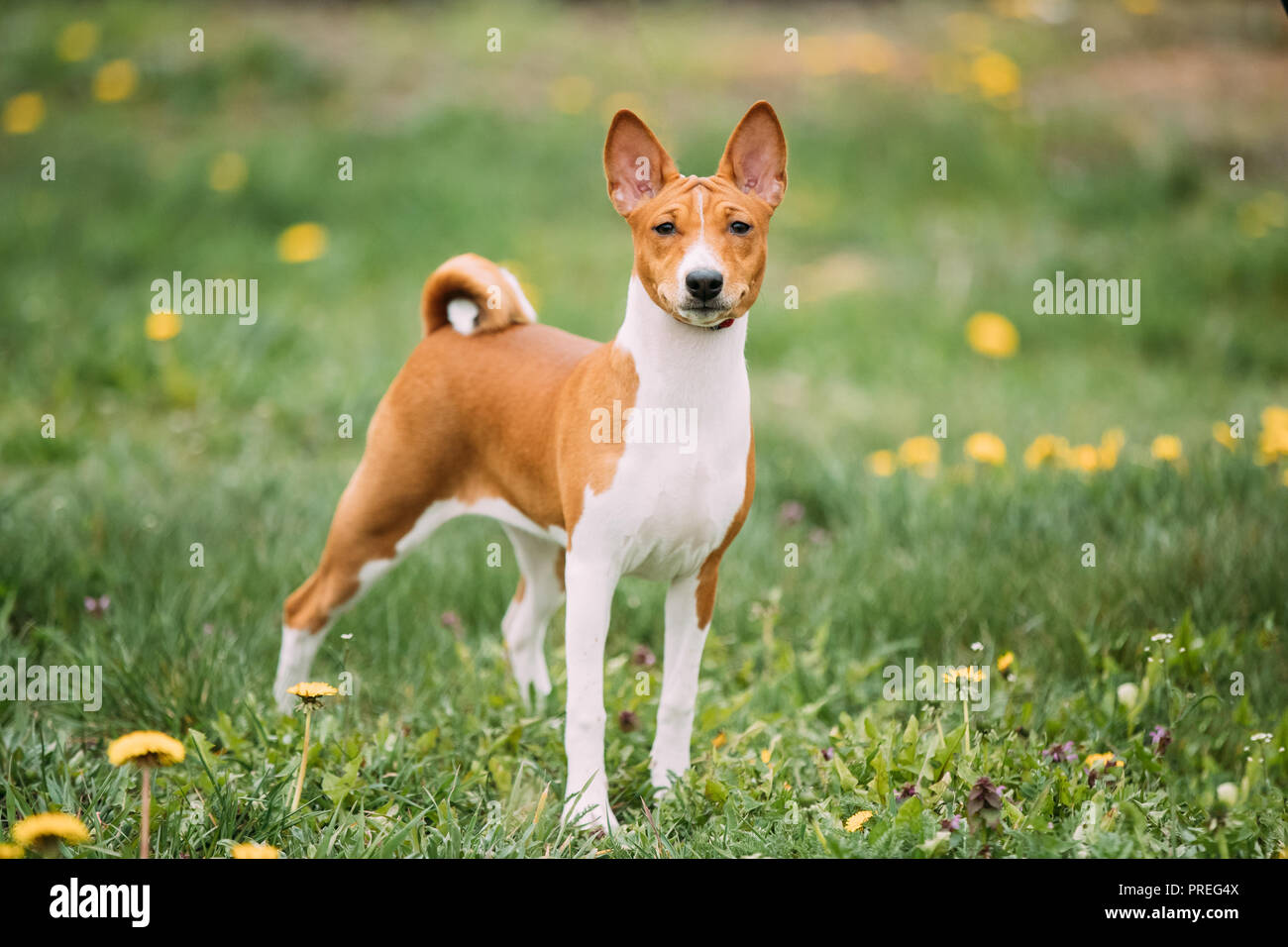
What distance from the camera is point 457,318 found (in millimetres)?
3936

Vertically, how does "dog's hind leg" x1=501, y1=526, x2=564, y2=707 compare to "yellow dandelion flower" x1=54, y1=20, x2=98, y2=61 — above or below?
below

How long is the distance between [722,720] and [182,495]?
281 cm

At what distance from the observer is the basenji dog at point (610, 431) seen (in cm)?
319

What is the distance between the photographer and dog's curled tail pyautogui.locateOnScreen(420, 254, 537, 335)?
3873mm

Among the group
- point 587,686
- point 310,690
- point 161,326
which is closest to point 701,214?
point 587,686

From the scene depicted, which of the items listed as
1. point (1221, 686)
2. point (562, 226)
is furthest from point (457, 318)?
point (562, 226)

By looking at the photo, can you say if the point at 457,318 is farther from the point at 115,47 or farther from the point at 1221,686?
the point at 115,47

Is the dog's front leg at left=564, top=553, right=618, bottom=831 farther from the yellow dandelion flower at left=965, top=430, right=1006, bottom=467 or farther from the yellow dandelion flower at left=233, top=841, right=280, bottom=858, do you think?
the yellow dandelion flower at left=965, top=430, right=1006, bottom=467

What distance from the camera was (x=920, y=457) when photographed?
18.9 feet

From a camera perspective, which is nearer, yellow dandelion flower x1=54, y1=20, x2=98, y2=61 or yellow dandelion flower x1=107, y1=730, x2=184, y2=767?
yellow dandelion flower x1=107, y1=730, x2=184, y2=767

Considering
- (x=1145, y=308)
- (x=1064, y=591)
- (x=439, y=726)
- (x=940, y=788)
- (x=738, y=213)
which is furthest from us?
(x=1145, y=308)

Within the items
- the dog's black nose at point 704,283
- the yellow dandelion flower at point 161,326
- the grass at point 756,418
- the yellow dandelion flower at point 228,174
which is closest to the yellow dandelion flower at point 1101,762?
the grass at point 756,418

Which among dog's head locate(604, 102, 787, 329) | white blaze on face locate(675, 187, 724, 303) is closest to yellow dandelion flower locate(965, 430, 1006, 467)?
dog's head locate(604, 102, 787, 329)
